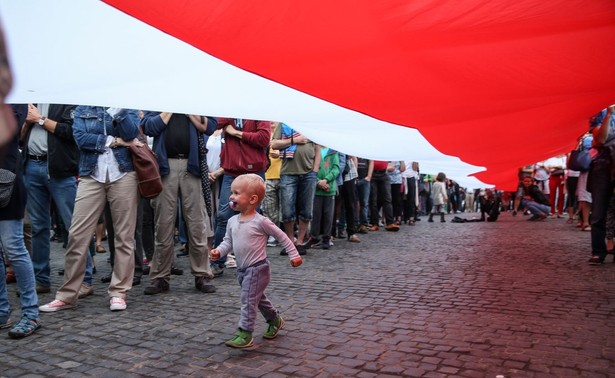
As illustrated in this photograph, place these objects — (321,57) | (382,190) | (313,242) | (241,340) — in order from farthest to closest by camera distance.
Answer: (382,190) < (313,242) < (241,340) < (321,57)

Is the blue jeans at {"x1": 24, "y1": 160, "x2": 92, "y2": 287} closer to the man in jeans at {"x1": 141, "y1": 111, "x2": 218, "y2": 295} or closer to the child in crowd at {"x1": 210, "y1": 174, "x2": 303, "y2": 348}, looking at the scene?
the man in jeans at {"x1": 141, "y1": 111, "x2": 218, "y2": 295}

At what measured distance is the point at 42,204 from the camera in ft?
19.2

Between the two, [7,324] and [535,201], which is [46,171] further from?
[535,201]

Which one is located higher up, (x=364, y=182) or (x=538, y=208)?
(x=364, y=182)

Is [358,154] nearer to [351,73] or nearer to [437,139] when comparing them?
[437,139]

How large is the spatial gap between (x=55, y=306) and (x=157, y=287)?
3.33ft

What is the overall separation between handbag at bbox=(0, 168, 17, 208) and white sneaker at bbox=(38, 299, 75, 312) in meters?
1.08

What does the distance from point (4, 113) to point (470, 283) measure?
5522 mm

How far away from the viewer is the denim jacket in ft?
16.5

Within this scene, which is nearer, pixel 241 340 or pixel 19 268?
pixel 241 340

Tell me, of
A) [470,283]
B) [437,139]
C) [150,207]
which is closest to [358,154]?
[437,139]

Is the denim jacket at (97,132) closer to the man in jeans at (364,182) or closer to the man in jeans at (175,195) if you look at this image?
the man in jeans at (175,195)

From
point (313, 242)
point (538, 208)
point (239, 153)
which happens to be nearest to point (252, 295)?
point (239, 153)

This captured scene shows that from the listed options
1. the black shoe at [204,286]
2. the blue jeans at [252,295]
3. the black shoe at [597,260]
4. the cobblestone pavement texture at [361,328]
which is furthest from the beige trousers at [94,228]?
the black shoe at [597,260]
